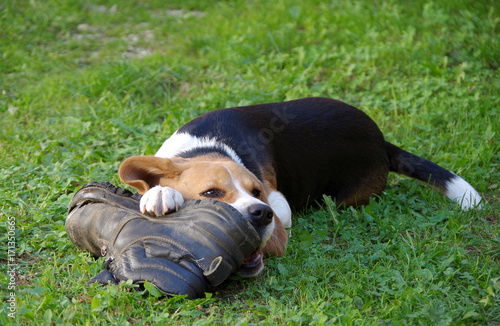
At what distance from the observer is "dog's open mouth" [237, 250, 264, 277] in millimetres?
2949

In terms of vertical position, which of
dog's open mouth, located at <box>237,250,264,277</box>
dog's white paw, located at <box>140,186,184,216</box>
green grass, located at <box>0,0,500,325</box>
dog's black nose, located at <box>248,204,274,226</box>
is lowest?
green grass, located at <box>0,0,500,325</box>

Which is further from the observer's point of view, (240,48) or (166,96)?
(240,48)

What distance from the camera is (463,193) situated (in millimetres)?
4051

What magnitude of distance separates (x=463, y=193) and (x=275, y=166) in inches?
55.5

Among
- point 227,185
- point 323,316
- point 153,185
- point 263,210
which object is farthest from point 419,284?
point 153,185

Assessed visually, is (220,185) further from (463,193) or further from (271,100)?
(271,100)

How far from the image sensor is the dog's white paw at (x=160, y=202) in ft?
9.50

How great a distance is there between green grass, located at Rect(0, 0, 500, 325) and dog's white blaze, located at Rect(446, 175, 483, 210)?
0.30 ft

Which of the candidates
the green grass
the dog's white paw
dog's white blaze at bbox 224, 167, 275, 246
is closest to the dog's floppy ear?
the dog's white paw

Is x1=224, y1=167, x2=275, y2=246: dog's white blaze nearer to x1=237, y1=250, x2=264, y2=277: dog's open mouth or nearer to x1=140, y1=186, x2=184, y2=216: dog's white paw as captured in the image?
x1=237, y1=250, x2=264, y2=277: dog's open mouth

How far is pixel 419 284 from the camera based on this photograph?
2.87 m

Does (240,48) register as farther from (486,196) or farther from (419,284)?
(419,284)

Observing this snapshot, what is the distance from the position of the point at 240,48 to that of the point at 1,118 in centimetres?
277

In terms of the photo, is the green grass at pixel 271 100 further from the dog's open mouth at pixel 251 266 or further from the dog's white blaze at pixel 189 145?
the dog's white blaze at pixel 189 145
